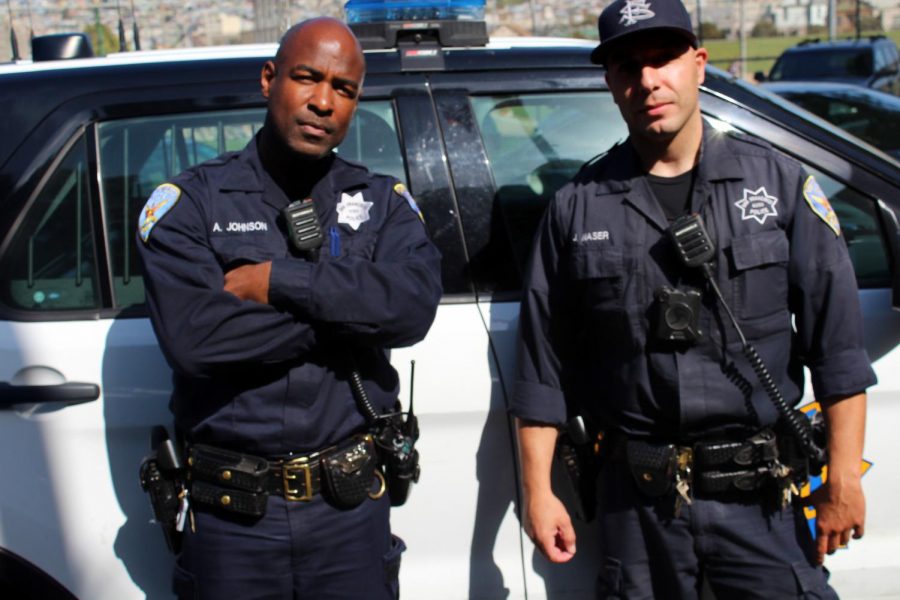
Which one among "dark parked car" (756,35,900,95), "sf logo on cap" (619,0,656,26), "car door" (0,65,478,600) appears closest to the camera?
"sf logo on cap" (619,0,656,26)

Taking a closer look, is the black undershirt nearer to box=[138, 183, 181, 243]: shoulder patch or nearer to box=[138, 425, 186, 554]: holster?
box=[138, 183, 181, 243]: shoulder patch

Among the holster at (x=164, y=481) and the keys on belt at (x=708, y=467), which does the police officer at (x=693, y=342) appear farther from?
the holster at (x=164, y=481)

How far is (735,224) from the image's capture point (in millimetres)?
2115

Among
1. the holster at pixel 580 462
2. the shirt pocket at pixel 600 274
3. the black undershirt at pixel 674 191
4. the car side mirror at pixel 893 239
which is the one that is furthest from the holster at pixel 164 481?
the car side mirror at pixel 893 239

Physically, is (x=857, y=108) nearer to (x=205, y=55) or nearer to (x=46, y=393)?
(x=205, y=55)

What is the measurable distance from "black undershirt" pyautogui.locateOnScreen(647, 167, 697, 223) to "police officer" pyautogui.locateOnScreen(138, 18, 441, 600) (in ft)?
1.59

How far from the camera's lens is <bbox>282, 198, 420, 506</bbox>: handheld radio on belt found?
2094 millimetres

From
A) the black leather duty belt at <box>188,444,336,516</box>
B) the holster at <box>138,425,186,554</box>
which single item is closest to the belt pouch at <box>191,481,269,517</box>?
the black leather duty belt at <box>188,444,336,516</box>

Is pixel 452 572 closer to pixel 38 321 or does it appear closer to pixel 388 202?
pixel 388 202

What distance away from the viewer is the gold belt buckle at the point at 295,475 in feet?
6.94

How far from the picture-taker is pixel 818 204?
6.97 feet

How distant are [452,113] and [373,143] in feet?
0.67

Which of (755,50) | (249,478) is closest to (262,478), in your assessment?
(249,478)

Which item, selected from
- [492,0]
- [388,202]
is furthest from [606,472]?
[492,0]
